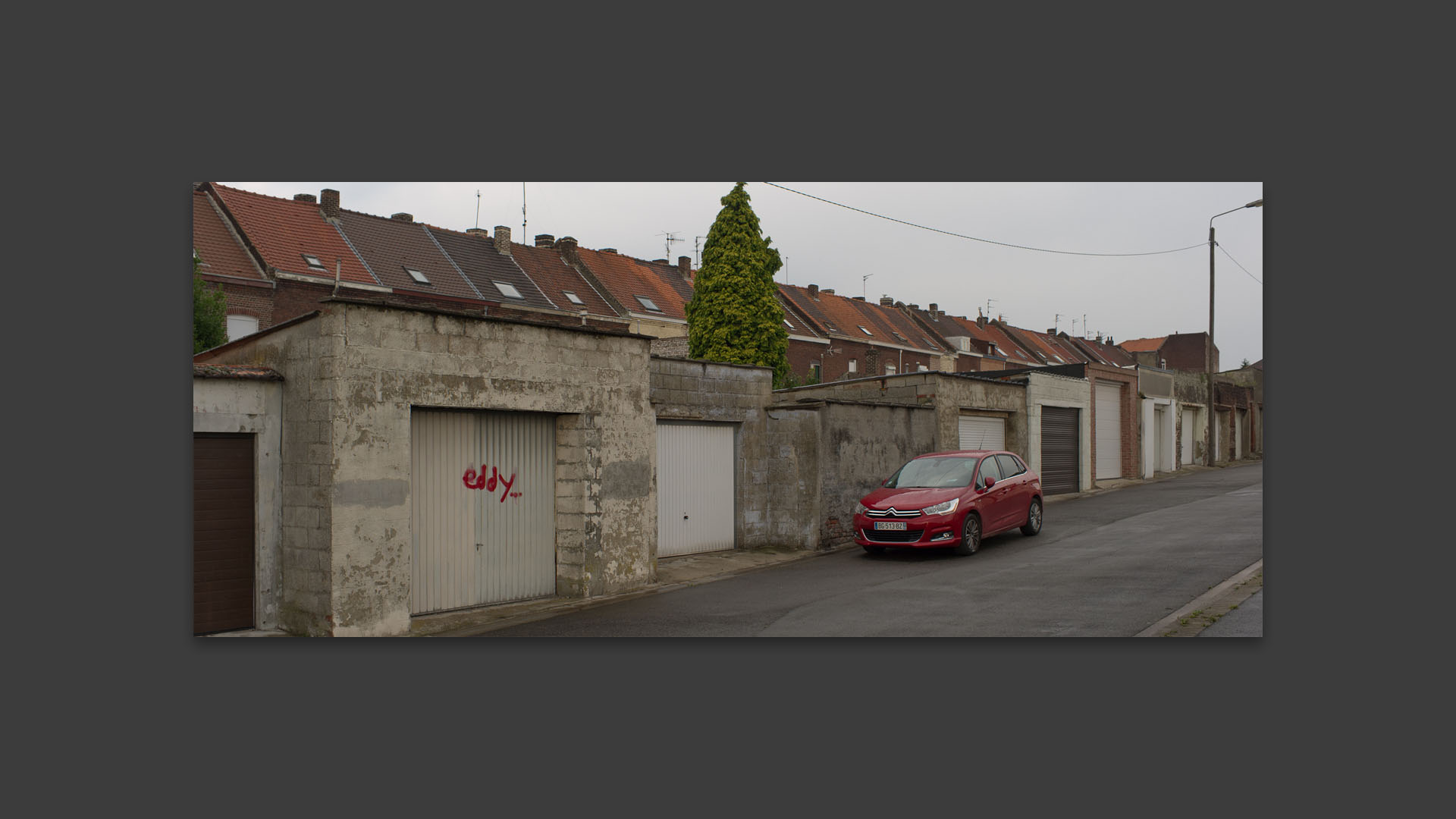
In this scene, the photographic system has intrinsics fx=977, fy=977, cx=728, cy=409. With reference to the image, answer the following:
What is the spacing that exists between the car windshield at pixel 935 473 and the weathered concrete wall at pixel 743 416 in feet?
6.88

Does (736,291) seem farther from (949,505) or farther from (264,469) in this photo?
(264,469)

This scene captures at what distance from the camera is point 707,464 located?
15016mm

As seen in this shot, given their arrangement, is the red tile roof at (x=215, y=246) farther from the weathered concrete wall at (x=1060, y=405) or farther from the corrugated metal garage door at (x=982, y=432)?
the weathered concrete wall at (x=1060, y=405)

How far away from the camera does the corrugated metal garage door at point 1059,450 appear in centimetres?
2317

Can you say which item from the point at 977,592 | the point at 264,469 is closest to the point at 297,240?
the point at 264,469

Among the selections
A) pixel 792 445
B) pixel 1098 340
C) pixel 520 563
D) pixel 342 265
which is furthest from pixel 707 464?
pixel 1098 340

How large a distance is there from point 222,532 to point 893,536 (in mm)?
8488

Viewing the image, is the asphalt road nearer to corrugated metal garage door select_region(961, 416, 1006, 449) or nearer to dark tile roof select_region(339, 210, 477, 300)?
corrugated metal garage door select_region(961, 416, 1006, 449)


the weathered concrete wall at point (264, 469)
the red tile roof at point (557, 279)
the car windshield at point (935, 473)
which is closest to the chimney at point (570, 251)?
the red tile roof at point (557, 279)

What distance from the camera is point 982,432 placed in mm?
21328

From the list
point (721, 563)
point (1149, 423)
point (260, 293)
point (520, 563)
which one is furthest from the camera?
point (1149, 423)

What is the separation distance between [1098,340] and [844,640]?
55779mm

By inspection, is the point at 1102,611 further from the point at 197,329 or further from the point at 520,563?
the point at 197,329

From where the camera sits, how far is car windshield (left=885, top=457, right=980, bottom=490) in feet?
47.1
